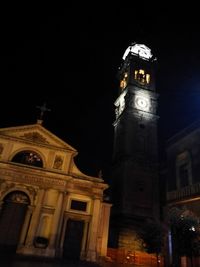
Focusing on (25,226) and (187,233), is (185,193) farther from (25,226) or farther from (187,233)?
(25,226)

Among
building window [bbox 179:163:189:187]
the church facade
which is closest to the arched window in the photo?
the church facade

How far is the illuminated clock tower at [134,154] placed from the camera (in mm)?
32997

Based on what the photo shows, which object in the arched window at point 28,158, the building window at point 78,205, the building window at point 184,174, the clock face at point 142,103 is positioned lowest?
the building window at point 78,205

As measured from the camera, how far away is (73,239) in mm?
25234

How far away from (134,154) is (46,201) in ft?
53.0

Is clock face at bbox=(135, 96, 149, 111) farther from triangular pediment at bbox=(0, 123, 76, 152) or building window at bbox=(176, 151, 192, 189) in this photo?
building window at bbox=(176, 151, 192, 189)

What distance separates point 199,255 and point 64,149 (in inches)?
663

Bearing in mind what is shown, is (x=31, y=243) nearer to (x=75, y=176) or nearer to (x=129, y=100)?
(x=75, y=176)

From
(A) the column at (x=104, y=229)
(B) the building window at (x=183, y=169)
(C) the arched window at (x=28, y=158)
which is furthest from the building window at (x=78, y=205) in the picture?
(B) the building window at (x=183, y=169)

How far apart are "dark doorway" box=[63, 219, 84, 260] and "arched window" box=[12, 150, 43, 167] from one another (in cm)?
694

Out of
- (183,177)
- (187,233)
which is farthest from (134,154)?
(187,233)

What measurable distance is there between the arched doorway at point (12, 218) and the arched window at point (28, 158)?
10.6 ft

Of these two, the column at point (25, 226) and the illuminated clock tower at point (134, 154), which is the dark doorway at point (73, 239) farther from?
the illuminated clock tower at point (134, 154)

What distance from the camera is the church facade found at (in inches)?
942
